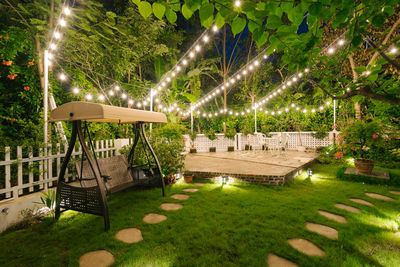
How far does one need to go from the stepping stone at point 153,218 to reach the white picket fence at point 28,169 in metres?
2.20

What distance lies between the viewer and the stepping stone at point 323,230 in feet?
8.83

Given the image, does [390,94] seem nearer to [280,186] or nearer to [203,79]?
[280,186]

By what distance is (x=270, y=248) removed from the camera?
2.38 metres

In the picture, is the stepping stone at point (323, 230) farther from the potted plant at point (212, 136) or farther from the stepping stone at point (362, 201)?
the potted plant at point (212, 136)

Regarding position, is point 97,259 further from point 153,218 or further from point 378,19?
point 378,19

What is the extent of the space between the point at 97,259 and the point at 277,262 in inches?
86.1

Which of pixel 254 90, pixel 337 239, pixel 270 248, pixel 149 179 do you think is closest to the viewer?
pixel 270 248

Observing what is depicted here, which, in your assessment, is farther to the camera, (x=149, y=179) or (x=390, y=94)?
(x=149, y=179)

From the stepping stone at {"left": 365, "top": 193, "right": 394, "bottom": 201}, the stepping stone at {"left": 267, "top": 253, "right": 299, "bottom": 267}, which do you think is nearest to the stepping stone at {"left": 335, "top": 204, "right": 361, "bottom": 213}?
the stepping stone at {"left": 365, "top": 193, "right": 394, "bottom": 201}

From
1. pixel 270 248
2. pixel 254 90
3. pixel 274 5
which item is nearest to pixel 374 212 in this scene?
pixel 270 248

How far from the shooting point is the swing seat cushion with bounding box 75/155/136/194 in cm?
351

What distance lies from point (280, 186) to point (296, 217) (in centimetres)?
194

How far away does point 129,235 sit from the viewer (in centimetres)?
274

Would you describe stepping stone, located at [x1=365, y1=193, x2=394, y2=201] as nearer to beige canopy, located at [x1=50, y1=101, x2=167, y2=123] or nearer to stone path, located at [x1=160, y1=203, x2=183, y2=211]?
stone path, located at [x1=160, y1=203, x2=183, y2=211]
